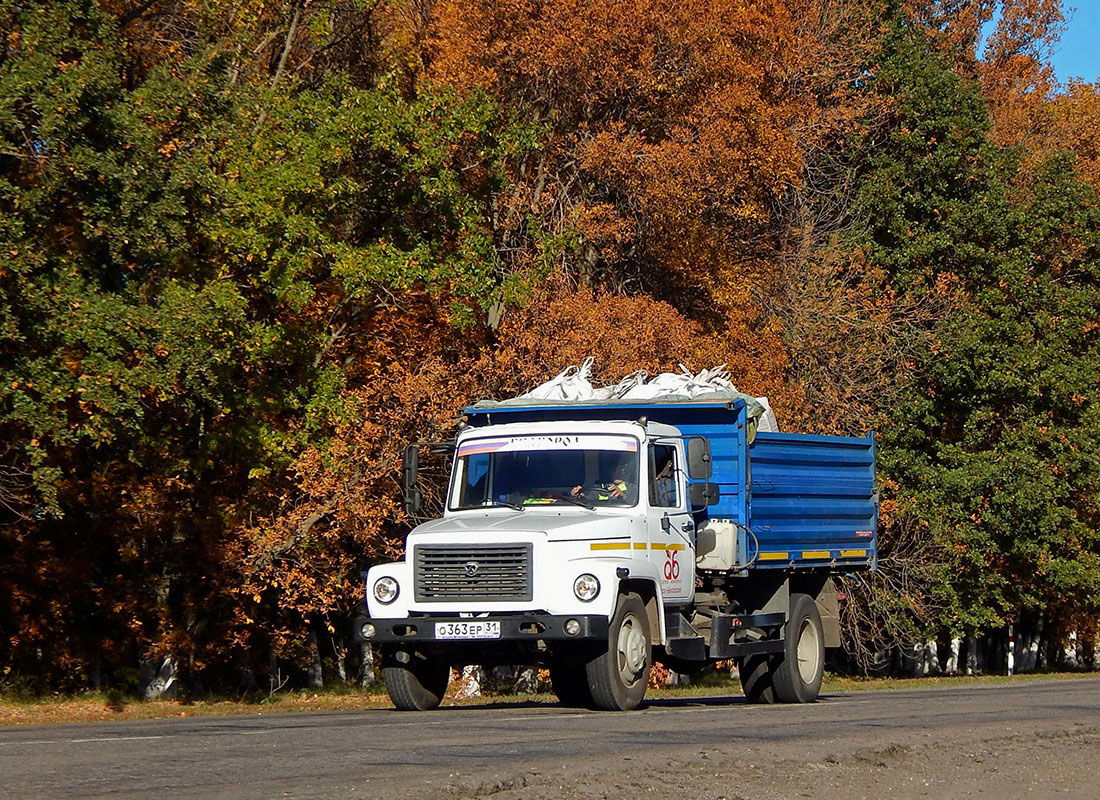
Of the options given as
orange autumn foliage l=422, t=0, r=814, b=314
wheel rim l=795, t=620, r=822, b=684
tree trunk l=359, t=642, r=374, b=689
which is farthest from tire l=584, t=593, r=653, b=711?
tree trunk l=359, t=642, r=374, b=689

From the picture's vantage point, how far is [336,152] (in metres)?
26.1

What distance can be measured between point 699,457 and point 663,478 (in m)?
0.59

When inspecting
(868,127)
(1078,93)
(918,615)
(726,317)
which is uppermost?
(1078,93)

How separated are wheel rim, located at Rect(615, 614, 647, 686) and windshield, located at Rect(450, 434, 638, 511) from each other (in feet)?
3.85

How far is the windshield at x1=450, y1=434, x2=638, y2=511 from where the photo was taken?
15.9 metres

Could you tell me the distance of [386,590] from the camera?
15.3 metres

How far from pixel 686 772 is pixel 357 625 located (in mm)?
6179

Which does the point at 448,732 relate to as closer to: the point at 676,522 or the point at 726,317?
the point at 676,522

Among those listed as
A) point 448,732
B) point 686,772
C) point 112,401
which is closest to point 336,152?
point 112,401

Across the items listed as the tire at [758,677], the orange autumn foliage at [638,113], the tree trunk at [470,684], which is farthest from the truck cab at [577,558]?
the orange autumn foliage at [638,113]

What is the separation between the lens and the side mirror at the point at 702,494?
16422 mm

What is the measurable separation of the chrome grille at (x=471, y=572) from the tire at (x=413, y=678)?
966 mm

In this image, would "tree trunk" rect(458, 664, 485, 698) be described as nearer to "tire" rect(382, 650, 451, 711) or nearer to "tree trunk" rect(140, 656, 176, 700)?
"tree trunk" rect(140, 656, 176, 700)

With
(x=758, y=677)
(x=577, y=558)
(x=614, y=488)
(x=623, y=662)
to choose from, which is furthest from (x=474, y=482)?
(x=758, y=677)
